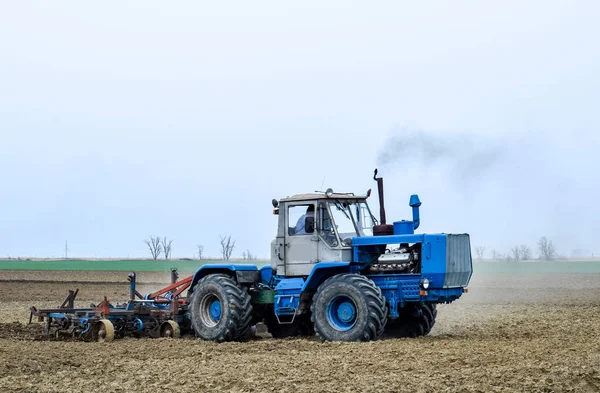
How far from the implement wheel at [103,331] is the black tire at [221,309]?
63.2 inches

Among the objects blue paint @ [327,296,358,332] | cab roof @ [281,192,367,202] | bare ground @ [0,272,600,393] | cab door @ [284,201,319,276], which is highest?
cab roof @ [281,192,367,202]

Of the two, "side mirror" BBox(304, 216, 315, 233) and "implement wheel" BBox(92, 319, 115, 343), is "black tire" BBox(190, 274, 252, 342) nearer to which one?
"implement wheel" BBox(92, 319, 115, 343)

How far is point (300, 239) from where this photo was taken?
54.8 ft

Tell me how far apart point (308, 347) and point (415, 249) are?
2752mm

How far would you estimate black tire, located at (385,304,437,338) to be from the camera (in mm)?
16656

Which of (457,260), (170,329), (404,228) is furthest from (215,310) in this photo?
(457,260)

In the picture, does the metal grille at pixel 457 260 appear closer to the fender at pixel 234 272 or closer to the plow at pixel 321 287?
the plow at pixel 321 287

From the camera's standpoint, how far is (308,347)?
1499cm

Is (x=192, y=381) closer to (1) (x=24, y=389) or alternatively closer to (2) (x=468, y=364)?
(1) (x=24, y=389)

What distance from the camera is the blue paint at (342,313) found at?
15562mm

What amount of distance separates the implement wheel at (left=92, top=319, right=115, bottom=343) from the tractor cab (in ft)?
10.9

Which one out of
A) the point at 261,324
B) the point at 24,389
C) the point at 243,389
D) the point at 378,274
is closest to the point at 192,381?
the point at 243,389

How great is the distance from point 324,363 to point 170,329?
17.7 ft

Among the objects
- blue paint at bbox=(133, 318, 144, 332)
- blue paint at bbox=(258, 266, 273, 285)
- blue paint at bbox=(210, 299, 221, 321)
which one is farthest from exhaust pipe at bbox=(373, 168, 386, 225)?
blue paint at bbox=(133, 318, 144, 332)
